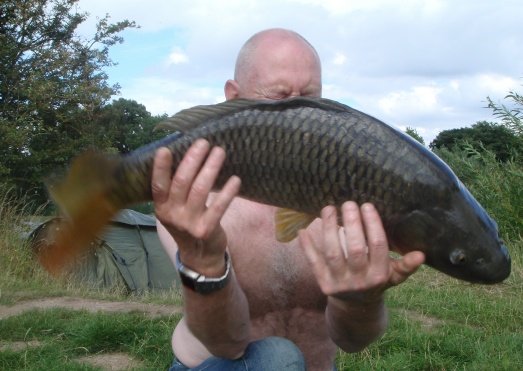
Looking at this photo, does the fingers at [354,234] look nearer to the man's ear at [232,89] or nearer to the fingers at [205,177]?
the fingers at [205,177]

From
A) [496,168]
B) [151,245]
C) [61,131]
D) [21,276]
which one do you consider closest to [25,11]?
[61,131]

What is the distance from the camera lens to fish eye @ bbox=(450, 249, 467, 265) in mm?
1693

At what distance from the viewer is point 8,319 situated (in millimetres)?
5730

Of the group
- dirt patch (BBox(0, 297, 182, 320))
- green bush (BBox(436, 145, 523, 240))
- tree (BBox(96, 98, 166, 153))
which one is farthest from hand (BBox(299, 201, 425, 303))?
tree (BBox(96, 98, 166, 153))

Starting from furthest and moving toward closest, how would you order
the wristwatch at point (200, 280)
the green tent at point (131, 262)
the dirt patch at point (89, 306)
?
1. the green tent at point (131, 262)
2. the dirt patch at point (89, 306)
3. the wristwatch at point (200, 280)

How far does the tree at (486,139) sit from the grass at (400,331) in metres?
1.51

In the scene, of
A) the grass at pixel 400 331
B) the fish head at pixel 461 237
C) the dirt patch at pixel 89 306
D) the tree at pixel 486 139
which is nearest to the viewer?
the fish head at pixel 461 237

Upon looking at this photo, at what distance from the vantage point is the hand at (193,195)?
5.84 ft

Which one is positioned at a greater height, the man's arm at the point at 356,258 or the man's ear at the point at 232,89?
the man's ear at the point at 232,89

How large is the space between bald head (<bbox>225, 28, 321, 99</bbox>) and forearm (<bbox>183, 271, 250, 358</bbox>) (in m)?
0.68

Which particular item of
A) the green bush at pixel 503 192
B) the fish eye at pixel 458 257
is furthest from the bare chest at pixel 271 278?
the green bush at pixel 503 192

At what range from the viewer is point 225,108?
1.79m

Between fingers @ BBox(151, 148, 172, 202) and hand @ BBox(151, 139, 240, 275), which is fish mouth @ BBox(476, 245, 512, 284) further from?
fingers @ BBox(151, 148, 172, 202)

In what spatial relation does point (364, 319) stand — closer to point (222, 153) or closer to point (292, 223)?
point (292, 223)
